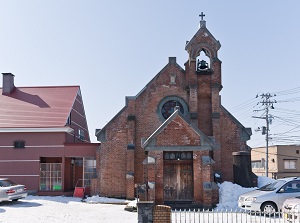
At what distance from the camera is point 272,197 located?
56.2 feet

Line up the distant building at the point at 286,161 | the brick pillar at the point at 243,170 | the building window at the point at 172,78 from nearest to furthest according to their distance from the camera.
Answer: the brick pillar at the point at 243,170 < the building window at the point at 172,78 < the distant building at the point at 286,161

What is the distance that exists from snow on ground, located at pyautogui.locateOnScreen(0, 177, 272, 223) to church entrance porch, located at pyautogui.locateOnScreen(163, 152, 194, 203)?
5.98ft

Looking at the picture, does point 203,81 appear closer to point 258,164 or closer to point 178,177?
point 178,177

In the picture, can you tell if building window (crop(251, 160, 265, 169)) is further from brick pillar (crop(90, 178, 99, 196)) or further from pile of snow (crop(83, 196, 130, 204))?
pile of snow (crop(83, 196, 130, 204))

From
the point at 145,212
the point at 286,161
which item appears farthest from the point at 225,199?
the point at 286,161

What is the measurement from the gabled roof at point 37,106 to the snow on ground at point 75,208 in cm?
566

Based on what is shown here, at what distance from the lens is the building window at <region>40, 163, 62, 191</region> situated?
26.7 m

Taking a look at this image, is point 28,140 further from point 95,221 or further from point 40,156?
point 95,221

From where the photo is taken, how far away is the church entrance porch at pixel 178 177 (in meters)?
20.7

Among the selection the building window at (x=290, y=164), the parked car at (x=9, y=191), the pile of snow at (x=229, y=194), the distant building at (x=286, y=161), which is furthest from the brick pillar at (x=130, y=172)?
the building window at (x=290, y=164)

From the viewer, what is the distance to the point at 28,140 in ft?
87.7

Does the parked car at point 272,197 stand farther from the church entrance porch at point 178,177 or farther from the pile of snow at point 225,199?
the church entrance porch at point 178,177

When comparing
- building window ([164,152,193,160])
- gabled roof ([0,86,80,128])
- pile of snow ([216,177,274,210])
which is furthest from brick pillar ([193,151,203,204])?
gabled roof ([0,86,80,128])

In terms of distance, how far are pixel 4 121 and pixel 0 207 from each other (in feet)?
31.6
